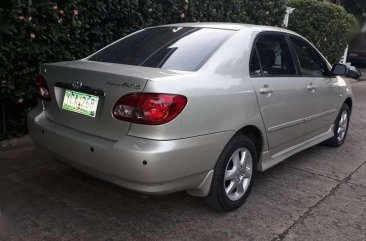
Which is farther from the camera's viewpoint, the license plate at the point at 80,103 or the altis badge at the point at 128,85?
the license plate at the point at 80,103

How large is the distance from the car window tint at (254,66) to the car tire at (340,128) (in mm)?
2173

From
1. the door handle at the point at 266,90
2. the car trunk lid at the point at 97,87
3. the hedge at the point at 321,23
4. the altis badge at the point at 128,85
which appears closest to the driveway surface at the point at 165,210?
the car trunk lid at the point at 97,87

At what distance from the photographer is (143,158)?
2.75 metres

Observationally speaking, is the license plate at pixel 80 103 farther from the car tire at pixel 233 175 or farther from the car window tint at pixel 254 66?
the car window tint at pixel 254 66

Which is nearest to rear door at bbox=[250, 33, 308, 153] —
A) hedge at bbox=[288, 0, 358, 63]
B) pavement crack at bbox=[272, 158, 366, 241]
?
pavement crack at bbox=[272, 158, 366, 241]

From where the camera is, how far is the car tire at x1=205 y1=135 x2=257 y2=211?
3279 millimetres

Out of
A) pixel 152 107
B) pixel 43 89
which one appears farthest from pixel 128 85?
pixel 43 89

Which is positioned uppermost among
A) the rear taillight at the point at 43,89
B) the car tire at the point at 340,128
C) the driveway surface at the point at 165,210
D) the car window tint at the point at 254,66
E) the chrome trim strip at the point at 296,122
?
the car window tint at the point at 254,66

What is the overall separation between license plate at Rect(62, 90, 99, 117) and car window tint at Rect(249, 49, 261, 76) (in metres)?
1.31

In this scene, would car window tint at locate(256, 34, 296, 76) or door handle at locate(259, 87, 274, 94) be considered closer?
door handle at locate(259, 87, 274, 94)

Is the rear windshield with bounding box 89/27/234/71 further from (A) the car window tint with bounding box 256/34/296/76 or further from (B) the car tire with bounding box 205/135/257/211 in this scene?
(B) the car tire with bounding box 205/135/257/211

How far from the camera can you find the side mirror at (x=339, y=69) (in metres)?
4.83

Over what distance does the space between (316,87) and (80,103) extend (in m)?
2.54

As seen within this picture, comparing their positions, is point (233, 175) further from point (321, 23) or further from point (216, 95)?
point (321, 23)
